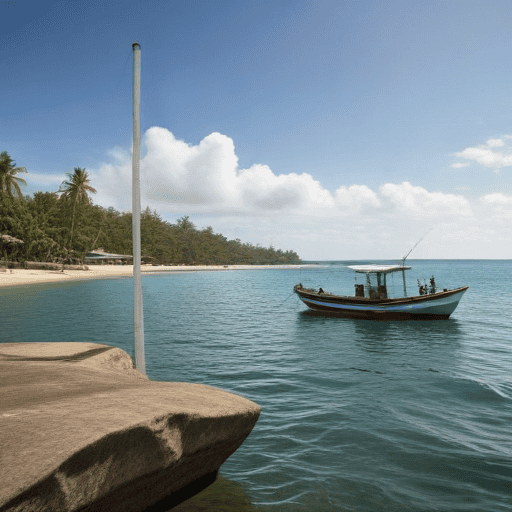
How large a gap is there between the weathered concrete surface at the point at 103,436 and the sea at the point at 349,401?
115 cm

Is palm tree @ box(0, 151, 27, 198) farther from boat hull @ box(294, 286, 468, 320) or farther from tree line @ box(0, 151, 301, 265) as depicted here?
boat hull @ box(294, 286, 468, 320)

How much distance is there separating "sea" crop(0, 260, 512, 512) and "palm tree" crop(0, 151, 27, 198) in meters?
39.6

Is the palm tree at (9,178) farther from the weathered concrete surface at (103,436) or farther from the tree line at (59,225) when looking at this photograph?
the weathered concrete surface at (103,436)

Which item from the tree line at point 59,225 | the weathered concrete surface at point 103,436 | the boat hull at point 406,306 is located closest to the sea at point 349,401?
the boat hull at point 406,306

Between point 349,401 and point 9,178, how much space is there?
201 feet

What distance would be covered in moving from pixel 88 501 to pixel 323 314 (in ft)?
80.6

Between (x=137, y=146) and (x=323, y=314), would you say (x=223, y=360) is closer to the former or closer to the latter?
(x=137, y=146)

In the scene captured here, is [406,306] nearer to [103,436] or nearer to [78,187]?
[103,436]

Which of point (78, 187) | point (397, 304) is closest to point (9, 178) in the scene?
point (78, 187)

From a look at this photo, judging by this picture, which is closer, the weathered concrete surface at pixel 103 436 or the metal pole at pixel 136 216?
the weathered concrete surface at pixel 103 436

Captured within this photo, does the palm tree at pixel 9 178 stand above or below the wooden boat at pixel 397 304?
above

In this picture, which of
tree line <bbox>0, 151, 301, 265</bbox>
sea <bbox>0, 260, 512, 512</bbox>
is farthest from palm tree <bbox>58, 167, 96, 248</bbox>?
sea <bbox>0, 260, 512, 512</bbox>

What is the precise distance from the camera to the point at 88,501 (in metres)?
2.92

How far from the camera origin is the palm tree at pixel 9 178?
2099 inches
